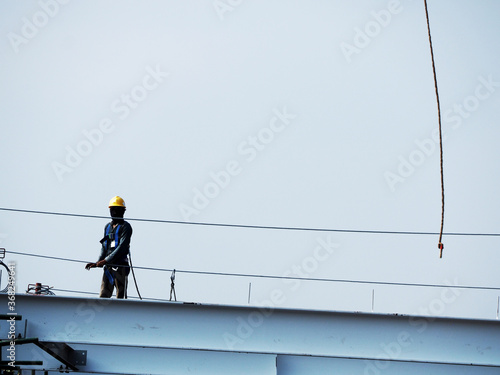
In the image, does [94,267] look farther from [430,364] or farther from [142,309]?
[430,364]

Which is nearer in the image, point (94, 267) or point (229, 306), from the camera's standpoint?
point (229, 306)

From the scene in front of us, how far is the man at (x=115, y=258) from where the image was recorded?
12.3 meters

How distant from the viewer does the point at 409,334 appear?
11.4 metres

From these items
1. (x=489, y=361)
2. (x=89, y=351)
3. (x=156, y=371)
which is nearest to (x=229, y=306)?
(x=156, y=371)

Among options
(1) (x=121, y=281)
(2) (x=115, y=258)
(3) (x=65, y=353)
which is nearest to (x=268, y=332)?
(1) (x=121, y=281)

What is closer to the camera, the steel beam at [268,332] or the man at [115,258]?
the steel beam at [268,332]

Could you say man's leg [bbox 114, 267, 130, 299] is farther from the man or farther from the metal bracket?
the metal bracket

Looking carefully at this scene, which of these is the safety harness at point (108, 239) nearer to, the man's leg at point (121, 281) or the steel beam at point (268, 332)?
the man's leg at point (121, 281)

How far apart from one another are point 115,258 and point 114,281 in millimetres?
369

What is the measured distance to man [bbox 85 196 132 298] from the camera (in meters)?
12.3

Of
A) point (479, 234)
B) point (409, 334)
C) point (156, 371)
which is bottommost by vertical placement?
point (156, 371)

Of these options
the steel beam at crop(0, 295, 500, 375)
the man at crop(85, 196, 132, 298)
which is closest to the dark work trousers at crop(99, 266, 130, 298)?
the man at crop(85, 196, 132, 298)

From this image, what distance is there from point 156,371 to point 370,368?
296 cm

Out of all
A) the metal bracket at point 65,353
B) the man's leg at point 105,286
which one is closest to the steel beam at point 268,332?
the metal bracket at point 65,353
